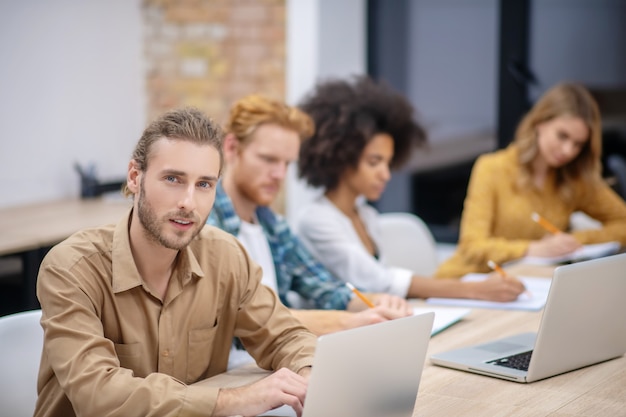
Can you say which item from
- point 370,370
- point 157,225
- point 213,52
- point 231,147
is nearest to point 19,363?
point 157,225

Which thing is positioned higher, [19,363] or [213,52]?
[213,52]

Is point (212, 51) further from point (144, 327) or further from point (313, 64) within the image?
point (144, 327)

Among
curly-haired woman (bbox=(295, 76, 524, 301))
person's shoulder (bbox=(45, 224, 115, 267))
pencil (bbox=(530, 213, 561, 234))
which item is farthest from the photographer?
pencil (bbox=(530, 213, 561, 234))

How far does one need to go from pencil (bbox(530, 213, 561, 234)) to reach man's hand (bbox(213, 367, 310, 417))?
1.87m

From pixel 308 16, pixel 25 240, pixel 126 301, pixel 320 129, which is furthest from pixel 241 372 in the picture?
pixel 308 16

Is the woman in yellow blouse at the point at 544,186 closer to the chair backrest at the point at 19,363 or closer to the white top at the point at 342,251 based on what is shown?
the white top at the point at 342,251

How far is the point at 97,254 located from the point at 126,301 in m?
0.11

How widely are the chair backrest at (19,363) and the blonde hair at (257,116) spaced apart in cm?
85

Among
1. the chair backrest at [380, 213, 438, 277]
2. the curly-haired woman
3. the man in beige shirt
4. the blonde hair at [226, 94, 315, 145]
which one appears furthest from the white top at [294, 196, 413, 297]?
the man in beige shirt

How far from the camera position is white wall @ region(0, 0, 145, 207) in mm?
3914

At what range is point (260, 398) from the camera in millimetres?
1555

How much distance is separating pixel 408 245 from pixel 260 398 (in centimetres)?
192

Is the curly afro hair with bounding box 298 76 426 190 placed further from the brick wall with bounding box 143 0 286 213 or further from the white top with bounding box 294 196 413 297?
the brick wall with bounding box 143 0 286 213

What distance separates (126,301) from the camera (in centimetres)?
173
